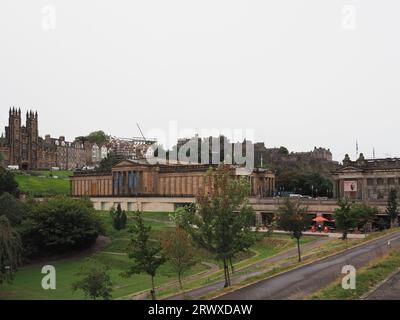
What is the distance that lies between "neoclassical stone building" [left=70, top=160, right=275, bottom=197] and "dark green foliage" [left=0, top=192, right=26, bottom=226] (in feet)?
113

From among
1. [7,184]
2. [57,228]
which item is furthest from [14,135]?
[57,228]

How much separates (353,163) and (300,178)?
36107 mm

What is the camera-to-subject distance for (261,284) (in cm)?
2462

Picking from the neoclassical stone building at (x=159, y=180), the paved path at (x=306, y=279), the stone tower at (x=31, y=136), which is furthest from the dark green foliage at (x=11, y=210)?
the stone tower at (x=31, y=136)

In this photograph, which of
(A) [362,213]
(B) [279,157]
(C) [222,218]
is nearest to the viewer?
(C) [222,218]

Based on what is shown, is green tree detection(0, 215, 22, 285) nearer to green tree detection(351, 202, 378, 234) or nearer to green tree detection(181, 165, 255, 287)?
green tree detection(181, 165, 255, 287)

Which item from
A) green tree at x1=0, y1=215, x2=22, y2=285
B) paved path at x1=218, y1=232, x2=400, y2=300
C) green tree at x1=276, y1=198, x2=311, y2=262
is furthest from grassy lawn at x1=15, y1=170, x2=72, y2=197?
paved path at x1=218, y1=232, x2=400, y2=300

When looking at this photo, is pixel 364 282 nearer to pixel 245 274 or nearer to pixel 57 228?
pixel 245 274

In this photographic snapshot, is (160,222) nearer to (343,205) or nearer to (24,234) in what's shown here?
(24,234)

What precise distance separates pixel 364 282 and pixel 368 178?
200ft

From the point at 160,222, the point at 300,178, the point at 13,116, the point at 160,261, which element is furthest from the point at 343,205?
the point at 13,116

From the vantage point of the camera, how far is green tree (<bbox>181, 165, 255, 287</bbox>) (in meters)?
28.2

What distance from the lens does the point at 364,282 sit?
22500 mm

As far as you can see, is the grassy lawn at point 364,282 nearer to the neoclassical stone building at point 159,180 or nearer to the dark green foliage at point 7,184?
the neoclassical stone building at point 159,180
